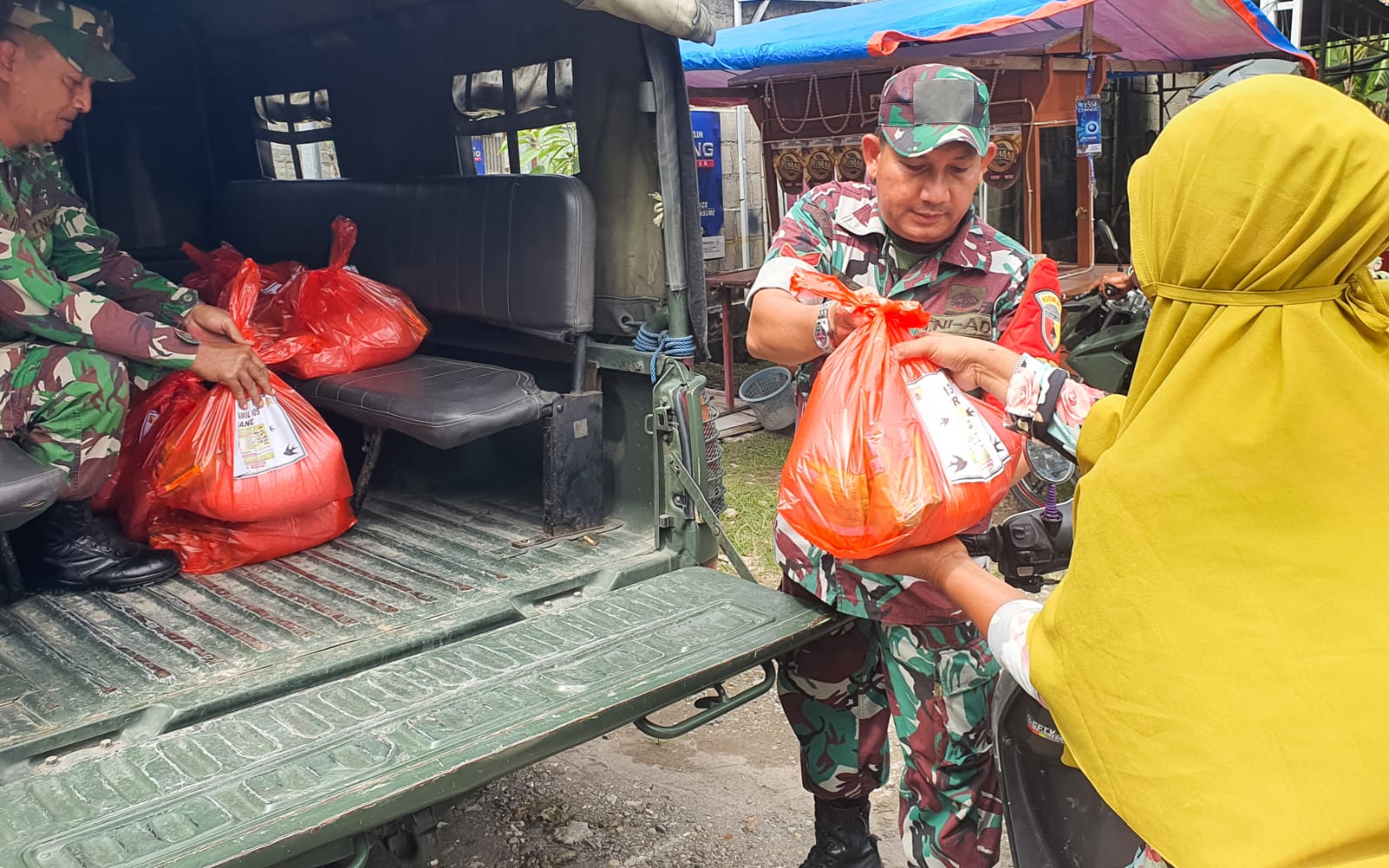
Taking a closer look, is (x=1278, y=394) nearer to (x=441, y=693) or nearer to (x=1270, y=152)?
(x=1270, y=152)

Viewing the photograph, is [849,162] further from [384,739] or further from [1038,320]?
[384,739]

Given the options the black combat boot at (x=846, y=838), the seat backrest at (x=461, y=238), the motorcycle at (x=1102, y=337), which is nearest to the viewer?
the black combat boot at (x=846, y=838)

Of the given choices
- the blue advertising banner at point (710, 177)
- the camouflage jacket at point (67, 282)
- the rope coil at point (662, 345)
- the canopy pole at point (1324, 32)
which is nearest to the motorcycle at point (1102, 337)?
the rope coil at point (662, 345)

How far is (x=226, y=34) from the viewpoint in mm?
4539

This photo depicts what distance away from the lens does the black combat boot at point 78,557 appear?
2.93m

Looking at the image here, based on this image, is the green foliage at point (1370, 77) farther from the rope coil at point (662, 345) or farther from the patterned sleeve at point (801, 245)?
the patterned sleeve at point (801, 245)

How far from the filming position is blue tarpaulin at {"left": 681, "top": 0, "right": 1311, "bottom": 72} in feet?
18.6

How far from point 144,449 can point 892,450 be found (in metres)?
2.27

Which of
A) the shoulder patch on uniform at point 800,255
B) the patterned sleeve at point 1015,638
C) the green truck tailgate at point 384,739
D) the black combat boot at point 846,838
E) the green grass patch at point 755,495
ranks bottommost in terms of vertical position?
the green grass patch at point 755,495

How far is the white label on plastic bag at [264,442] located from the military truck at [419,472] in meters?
0.27

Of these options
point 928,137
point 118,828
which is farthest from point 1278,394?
point 118,828

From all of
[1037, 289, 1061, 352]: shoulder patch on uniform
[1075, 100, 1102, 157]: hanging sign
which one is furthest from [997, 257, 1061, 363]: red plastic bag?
[1075, 100, 1102, 157]: hanging sign

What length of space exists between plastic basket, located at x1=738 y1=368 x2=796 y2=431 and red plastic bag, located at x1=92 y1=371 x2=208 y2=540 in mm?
3966

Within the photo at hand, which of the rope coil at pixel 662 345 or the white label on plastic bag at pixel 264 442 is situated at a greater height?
the rope coil at pixel 662 345
